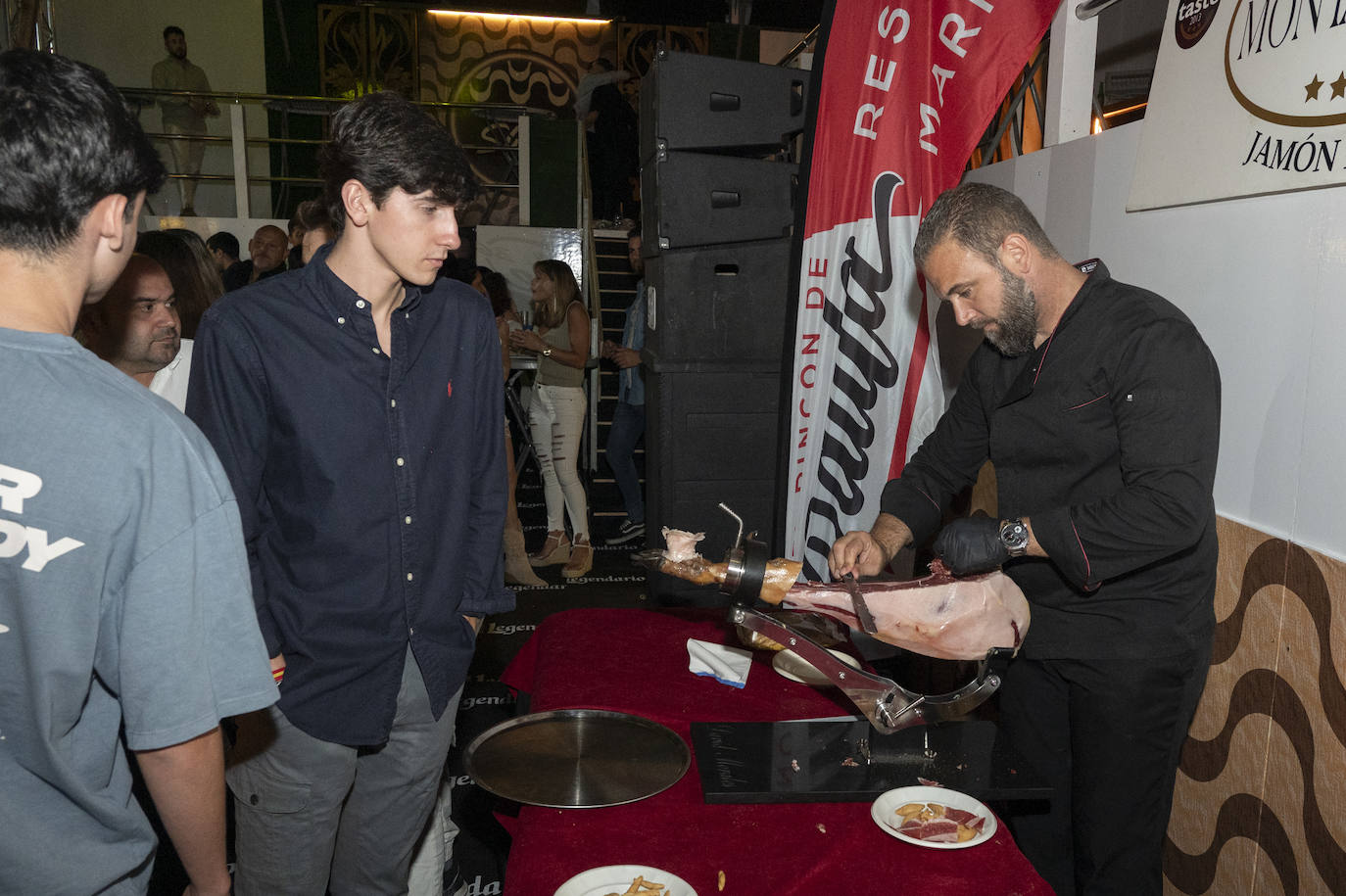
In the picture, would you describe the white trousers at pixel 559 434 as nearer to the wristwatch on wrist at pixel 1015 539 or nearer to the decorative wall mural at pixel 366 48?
the wristwatch on wrist at pixel 1015 539

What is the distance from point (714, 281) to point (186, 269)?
204 centimetres

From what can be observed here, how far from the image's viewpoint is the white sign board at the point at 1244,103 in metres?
1.77

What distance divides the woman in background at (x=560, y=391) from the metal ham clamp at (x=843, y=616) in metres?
3.99

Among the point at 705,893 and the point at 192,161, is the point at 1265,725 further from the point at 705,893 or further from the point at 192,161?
the point at 192,161

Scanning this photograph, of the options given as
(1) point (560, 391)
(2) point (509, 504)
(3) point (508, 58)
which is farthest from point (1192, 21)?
(3) point (508, 58)

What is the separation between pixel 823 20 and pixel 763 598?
2079 millimetres

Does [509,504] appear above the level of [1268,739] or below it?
below

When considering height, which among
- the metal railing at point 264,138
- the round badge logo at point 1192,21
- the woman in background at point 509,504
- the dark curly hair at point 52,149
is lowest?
the woman in background at point 509,504

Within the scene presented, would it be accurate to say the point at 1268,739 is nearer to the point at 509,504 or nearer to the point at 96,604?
the point at 96,604

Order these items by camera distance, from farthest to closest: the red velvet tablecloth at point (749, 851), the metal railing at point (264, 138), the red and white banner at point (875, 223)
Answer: the metal railing at point (264, 138) → the red and white banner at point (875, 223) → the red velvet tablecloth at point (749, 851)

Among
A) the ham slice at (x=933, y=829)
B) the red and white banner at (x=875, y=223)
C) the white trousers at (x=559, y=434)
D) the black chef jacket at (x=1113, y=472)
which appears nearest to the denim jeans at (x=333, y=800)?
the ham slice at (x=933, y=829)

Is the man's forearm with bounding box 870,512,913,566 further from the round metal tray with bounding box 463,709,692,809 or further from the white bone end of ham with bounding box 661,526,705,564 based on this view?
the round metal tray with bounding box 463,709,692,809

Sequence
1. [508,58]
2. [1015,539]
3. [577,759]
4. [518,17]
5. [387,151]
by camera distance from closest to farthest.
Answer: [387,151] < [577,759] < [1015,539] < [518,17] < [508,58]

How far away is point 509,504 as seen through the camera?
4836mm
